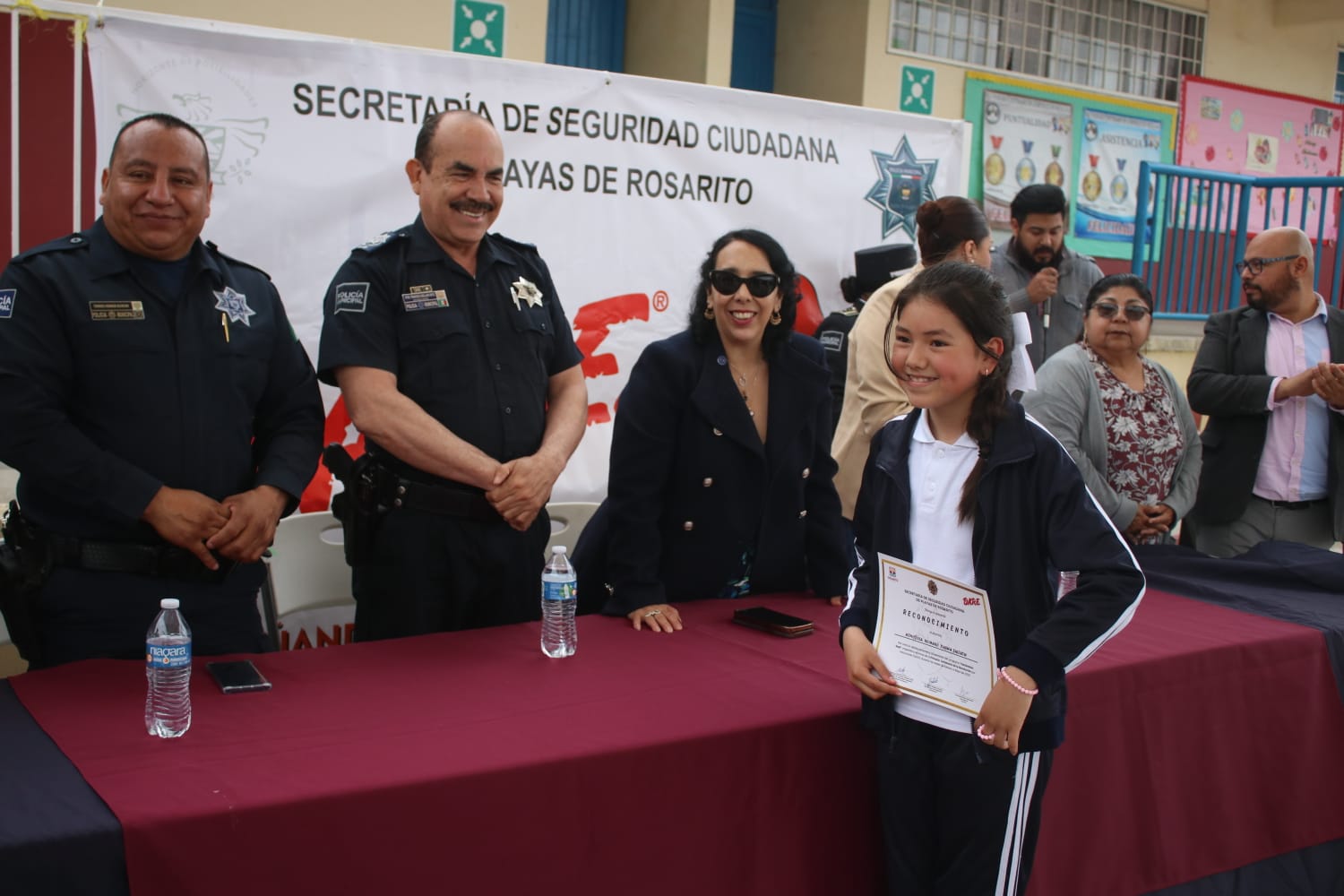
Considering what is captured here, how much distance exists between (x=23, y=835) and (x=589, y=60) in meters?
6.91

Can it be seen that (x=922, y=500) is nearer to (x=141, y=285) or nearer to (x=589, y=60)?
(x=141, y=285)

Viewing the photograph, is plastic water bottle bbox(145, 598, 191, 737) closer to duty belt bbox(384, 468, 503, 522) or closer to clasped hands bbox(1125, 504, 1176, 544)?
duty belt bbox(384, 468, 503, 522)

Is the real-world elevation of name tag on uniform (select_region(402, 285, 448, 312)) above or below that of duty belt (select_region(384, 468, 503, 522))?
above

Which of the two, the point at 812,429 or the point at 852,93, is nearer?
the point at 812,429

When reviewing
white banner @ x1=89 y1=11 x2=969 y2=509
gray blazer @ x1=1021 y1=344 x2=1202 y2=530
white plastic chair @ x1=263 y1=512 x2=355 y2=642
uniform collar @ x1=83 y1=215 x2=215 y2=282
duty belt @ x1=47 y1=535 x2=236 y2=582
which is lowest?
white plastic chair @ x1=263 y1=512 x2=355 y2=642

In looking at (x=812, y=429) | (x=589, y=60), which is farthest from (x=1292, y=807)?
(x=589, y=60)

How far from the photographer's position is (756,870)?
6.24ft

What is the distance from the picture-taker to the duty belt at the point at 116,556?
7.04 feet

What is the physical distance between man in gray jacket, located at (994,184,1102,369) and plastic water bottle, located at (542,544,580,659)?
2595 millimetres

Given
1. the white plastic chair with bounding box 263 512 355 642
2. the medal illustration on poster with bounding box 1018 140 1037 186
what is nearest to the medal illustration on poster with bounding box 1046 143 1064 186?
the medal illustration on poster with bounding box 1018 140 1037 186

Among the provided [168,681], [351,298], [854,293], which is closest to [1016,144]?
[854,293]

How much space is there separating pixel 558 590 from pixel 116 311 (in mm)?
1025

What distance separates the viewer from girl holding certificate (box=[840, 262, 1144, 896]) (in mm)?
1747

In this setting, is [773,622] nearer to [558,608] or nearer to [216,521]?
[558,608]
